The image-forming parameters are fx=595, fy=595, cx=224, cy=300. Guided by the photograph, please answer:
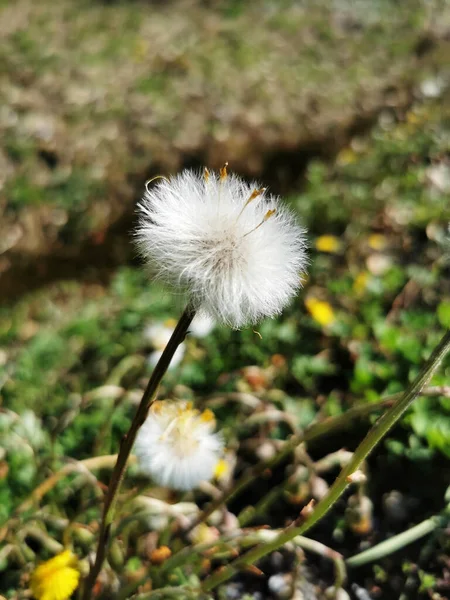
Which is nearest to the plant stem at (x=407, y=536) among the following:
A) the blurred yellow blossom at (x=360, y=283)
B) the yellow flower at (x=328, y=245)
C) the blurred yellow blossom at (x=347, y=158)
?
the blurred yellow blossom at (x=360, y=283)

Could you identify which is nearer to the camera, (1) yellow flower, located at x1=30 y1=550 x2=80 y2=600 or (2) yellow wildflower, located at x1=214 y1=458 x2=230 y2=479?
(1) yellow flower, located at x1=30 y1=550 x2=80 y2=600

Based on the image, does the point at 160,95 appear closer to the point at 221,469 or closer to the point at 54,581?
the point at 221,469

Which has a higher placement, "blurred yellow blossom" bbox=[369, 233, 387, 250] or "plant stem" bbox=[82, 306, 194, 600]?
"blurred yellow blossom" bbox=[369, 233, 387, 250]

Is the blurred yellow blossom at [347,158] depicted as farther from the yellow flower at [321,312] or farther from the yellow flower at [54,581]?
the yellow flower at [54,581]

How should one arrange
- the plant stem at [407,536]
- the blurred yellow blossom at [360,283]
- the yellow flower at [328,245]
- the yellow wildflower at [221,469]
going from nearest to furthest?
the plant stem at [407,536] < the yellow wildflower at [221,469] < the blurred yellow blossom at [360,283] < the yellow flower at [328,245]

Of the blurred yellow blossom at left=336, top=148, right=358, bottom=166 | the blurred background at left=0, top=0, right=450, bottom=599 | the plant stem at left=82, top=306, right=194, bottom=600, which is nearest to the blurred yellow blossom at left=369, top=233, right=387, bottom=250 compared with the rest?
the blurred background at left=0, top=0, right=450, bottom=599

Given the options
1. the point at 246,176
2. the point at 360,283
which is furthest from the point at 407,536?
the point at 246,176

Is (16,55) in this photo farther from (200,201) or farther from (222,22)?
(200,201)

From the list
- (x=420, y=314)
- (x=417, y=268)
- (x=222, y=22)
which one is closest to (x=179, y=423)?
(x=420, y=314)

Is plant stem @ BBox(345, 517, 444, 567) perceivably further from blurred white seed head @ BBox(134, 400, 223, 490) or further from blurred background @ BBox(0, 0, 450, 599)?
blurred white seed head @ BBox(134, 400, 223, 490)
